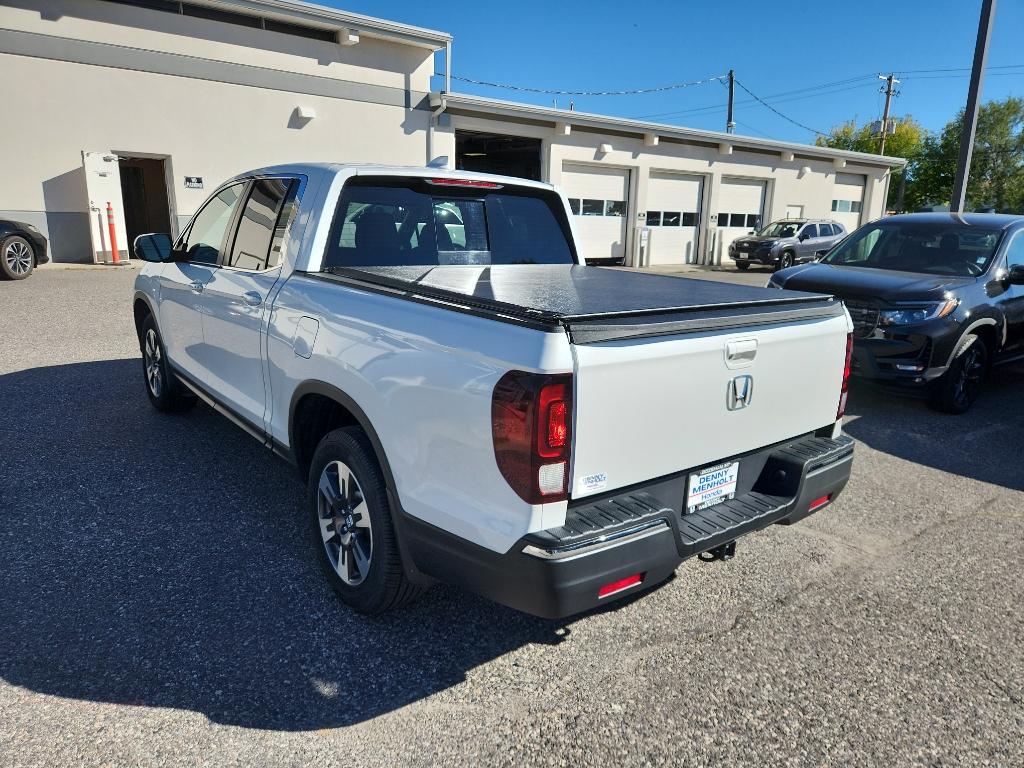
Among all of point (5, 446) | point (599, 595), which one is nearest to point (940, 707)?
point (599, 595)

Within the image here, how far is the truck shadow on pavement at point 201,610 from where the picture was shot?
2645 millimetres

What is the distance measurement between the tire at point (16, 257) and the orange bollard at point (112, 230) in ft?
11.9

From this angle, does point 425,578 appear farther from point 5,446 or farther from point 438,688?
point 5,446

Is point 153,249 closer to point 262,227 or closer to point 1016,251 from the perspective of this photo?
point 262,227

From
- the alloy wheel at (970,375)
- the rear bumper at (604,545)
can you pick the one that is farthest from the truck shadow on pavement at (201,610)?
the alloy wheel at (970,375)

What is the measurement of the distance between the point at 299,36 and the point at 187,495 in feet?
61.4

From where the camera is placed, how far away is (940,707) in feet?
8.69

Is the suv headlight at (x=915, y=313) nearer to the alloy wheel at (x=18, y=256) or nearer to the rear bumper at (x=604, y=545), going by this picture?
the rear bumper at (x=604, y=545)

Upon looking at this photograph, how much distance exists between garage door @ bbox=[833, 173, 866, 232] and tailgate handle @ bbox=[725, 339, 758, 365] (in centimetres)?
3341

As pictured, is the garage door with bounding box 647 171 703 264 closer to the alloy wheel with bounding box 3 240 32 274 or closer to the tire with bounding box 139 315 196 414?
the alloy wheel with bounding box 3 240 32 274

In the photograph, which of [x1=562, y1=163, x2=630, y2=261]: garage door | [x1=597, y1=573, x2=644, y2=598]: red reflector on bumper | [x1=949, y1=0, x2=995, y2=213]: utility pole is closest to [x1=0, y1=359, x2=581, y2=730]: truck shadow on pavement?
[x1=597, y1=573, x2=644, y2=598]: red reflector on bumper

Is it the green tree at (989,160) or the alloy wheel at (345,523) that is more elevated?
the green tree at (989,160)

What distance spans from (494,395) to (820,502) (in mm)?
1731

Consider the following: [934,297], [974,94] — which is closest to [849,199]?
[974,94]
